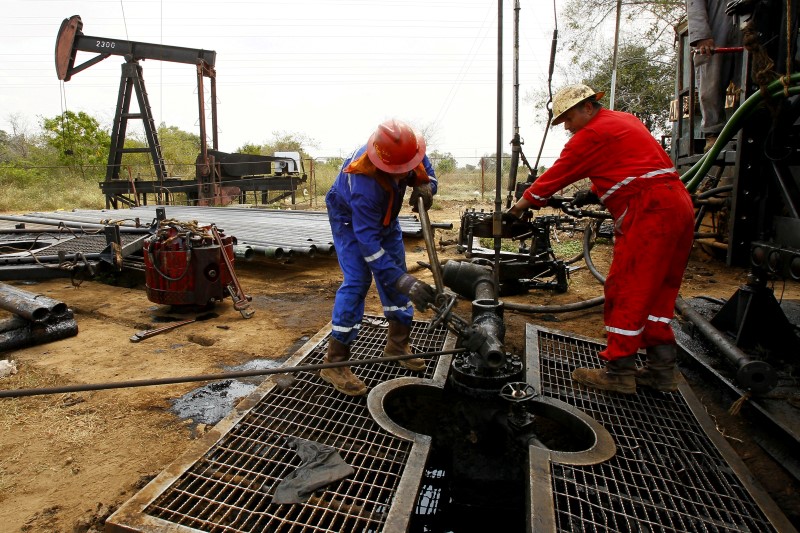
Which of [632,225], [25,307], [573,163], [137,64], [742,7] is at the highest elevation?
[137,64]

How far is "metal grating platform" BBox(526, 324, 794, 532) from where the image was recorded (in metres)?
1.97

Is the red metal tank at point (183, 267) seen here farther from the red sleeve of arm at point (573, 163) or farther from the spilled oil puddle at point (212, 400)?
the red sleeve of arm at point (573, 163)

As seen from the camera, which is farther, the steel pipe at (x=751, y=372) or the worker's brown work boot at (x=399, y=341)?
the worker's brown work boot at (x=399, y=341)

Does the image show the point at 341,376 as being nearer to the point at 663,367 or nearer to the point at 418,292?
the point at 418,292

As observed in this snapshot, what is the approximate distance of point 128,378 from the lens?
133 inches

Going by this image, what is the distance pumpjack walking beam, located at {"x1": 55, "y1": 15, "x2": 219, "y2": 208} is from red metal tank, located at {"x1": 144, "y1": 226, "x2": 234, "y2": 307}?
9036 mm

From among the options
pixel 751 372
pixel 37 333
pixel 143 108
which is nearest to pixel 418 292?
pixel 751 372

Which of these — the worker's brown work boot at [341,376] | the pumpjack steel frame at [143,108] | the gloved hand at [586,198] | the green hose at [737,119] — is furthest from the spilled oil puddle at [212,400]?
the pumpjack steel frame at [143,108]

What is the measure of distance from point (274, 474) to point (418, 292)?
3.62 ft

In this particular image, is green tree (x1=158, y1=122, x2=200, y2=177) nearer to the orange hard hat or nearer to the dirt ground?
the dirt ground

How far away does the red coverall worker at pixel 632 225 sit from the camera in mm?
2738

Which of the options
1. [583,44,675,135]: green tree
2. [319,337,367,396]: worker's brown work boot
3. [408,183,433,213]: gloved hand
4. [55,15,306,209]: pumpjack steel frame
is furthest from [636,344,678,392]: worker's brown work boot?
[583,44,675,135]: green tree

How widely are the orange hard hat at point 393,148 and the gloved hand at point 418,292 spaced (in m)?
0.62

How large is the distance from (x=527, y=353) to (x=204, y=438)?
209cm
